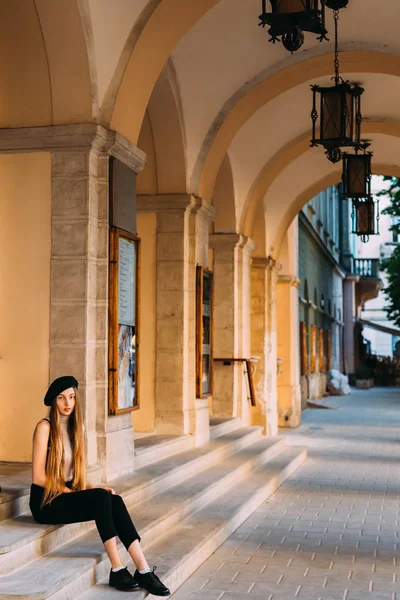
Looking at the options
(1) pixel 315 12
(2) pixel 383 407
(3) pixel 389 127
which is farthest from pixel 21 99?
(2) pixel 383 407

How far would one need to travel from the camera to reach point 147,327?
10320 millimetres

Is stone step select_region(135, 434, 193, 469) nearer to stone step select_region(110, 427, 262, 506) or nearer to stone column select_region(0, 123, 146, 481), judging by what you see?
stone step select_region(110, 427, 262, 506)

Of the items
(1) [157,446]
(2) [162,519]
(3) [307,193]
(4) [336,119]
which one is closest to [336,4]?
(4) [336,119]

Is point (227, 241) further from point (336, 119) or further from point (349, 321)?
point (349, 321)

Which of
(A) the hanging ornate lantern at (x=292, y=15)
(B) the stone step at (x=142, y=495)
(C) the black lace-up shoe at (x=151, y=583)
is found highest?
(A) the hanging ornate lantern at (x=292, y=15)

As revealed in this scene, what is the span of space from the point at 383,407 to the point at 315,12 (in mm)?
20572

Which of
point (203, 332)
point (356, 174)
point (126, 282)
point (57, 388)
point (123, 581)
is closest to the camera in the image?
point (123, 581)

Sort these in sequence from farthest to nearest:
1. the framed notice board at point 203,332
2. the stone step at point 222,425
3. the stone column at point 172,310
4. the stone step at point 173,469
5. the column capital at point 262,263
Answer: the column capital at point 262,263 → the stone step at point 222,425 → the framed notice board at point 203,332 → the stone column at point 172,310 → the stone step at point 173,469

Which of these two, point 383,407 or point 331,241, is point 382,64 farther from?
point 331,241

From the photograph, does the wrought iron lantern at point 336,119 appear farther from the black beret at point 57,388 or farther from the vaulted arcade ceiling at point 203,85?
the black beret at point 57,388

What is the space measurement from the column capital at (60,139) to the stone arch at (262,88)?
3.28m

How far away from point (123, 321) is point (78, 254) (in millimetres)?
911

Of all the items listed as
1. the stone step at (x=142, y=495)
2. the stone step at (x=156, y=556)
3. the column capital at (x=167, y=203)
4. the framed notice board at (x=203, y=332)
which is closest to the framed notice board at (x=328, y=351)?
the stone step at (x=142, y=495)

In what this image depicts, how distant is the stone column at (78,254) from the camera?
23.4 ft
